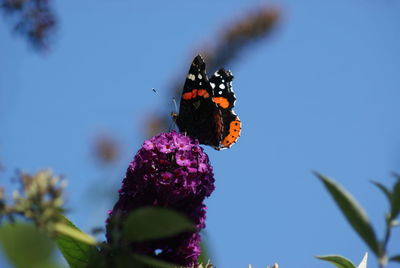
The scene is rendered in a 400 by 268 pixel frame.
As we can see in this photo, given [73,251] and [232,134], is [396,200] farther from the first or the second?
[232,134]

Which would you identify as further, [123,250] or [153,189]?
[153,189]

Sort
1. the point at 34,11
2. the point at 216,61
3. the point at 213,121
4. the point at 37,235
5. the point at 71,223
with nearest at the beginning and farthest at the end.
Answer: the point at 37,235
the point at 71,223
the point at 213,121
the point at 34,11
the point at 216,61

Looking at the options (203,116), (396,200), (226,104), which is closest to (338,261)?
(396,200)

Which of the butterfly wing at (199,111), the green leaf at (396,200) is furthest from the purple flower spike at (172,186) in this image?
the butterfly wing at (199,111)

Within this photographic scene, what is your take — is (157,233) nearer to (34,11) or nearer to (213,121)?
(213,121)

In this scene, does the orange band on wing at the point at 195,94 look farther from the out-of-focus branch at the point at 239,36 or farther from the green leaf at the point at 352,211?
the out-of-focus branch at the point at 239,36

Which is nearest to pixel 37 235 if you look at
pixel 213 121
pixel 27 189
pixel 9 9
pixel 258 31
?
pixel 27 189

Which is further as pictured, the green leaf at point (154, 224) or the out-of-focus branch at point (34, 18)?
the out-of-focus branch at point (34, 18)
